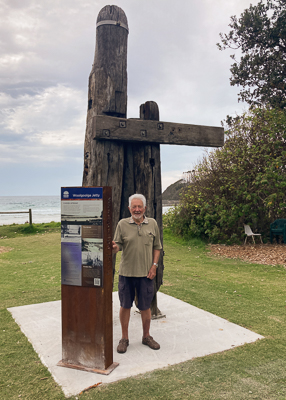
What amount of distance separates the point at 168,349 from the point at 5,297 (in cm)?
365

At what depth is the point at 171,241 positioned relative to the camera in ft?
42.8

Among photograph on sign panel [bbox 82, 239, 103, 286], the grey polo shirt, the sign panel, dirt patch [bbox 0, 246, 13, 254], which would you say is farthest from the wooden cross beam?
dirt patch [bbox 0, 246, 13, 254]

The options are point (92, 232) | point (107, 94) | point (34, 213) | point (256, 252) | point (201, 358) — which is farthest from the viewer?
point (34, 213)

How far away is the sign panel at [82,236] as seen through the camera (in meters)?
3.29

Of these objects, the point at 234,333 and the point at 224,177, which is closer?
the point at 234,333

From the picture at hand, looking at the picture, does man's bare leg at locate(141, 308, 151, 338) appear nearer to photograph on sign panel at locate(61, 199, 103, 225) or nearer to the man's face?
the man's face

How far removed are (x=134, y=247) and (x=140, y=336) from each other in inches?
51.7

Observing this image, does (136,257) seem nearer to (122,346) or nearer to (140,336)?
(122,346)

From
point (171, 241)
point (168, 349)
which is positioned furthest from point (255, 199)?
point (168, 349)

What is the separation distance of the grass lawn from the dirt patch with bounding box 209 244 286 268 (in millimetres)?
561

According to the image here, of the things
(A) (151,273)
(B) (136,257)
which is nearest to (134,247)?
(B) (136,257)

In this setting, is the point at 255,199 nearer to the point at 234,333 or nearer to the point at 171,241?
the point at 171,241

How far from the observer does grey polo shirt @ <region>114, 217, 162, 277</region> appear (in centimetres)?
371

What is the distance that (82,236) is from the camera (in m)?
3.33
